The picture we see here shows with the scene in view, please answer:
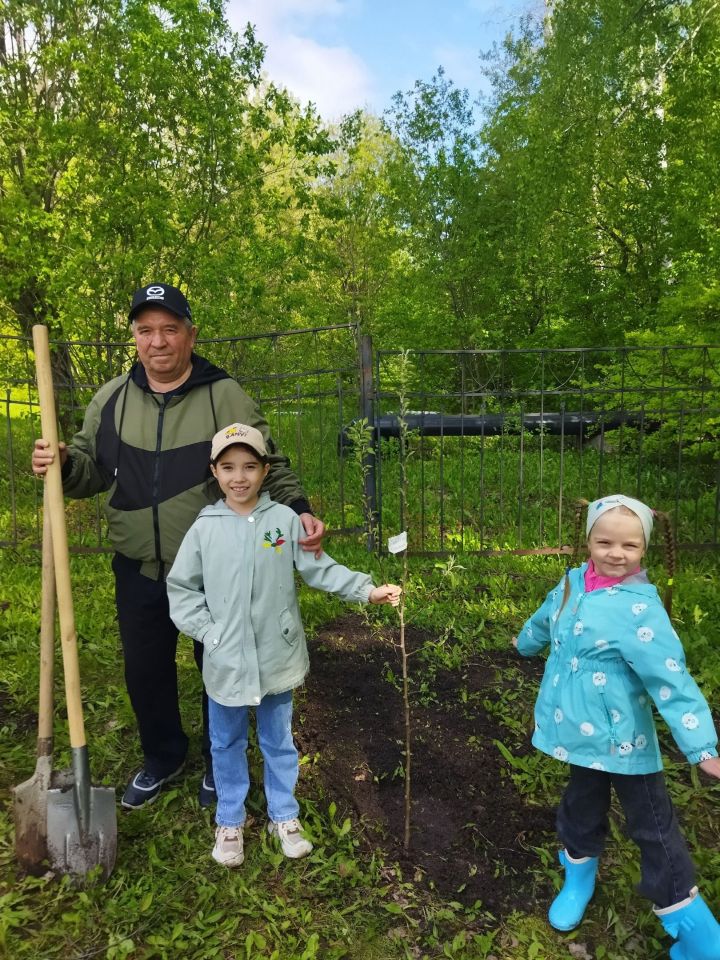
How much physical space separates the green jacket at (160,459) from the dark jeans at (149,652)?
0.09m

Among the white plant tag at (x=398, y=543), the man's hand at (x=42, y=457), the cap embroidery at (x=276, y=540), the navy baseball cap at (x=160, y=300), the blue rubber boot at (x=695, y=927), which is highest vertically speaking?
the navy baseball cap at (x=160, y=300)

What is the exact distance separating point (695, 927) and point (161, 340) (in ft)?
7.95

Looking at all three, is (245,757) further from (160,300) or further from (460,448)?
(460,448)

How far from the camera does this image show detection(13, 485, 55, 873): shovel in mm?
2113

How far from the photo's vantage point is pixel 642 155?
10648mm

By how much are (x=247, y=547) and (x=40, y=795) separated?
1.08 m

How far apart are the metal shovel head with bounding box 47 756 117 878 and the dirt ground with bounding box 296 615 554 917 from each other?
883 mm

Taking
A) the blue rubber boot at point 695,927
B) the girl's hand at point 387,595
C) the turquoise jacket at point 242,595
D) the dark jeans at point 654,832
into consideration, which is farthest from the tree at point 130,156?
the blue rubber boot at point 695,927

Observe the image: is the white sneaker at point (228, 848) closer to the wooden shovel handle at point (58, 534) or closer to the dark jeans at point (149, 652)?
the dark jeans at point (149, 652)

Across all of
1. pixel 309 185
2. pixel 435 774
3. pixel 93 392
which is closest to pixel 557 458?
pixel 309 185

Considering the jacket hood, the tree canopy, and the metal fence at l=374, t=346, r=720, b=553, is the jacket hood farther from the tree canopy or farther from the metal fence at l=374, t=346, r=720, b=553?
the tree canopy

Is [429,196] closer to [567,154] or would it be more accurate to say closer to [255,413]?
[567,154]

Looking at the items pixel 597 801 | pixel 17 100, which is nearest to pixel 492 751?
pixel 597 801

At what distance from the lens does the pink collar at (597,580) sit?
71.9 inches
